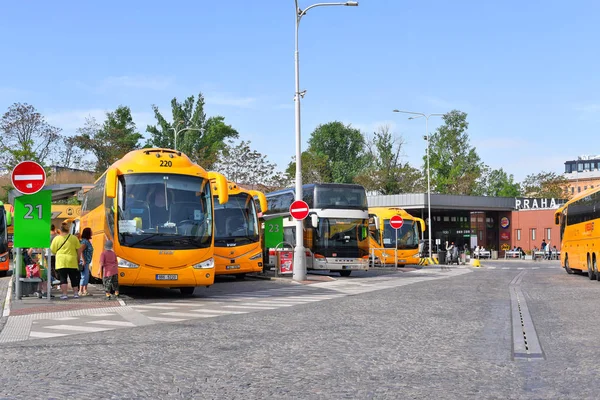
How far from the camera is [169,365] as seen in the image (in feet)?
28.1

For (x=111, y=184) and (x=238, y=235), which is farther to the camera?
(x=238, y=235)

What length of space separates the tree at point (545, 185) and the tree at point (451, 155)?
11681mm

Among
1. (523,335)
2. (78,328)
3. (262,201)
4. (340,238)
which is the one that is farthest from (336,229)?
(523,335)

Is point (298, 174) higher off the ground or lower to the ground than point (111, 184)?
higher

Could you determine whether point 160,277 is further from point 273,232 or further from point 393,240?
point 393,240

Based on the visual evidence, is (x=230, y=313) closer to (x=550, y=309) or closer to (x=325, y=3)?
(x=550, y=309)

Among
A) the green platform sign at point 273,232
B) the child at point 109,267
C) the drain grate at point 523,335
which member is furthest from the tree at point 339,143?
the drain grate at point 523,335

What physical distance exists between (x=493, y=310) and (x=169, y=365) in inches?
348

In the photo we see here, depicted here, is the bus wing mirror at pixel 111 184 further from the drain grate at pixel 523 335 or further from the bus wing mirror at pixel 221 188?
the drain grate at pixel 523 335

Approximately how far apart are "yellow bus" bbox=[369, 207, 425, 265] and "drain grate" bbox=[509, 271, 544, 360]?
24933 mm

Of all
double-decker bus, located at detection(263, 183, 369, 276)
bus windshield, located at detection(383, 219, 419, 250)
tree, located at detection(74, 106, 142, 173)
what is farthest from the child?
tree, located at detection(74, 106, 142, 173)

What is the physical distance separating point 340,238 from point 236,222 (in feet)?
17.7

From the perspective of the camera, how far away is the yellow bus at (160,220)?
58.9 feet

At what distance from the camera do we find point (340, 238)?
101 feet
